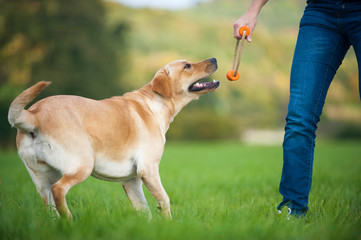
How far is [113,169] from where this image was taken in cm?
310

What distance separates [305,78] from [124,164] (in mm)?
1824

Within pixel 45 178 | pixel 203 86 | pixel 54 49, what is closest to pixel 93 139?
pixel 45 178

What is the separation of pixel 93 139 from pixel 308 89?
1.94 metres

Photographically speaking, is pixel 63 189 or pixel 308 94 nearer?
pixel 63 189

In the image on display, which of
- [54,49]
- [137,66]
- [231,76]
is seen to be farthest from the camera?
[137,66]

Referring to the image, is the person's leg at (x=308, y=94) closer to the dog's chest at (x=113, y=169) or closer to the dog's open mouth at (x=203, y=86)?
the dog's open mouth at (x=203, y=86)

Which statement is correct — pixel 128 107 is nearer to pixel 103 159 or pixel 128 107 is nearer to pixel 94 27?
pixel 103 159

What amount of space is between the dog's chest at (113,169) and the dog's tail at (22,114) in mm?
626

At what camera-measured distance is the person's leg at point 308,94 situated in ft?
9.93

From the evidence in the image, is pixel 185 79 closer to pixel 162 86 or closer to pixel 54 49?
pixel 162 86

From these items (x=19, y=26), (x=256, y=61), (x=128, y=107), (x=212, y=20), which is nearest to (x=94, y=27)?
(x=19, y=26)

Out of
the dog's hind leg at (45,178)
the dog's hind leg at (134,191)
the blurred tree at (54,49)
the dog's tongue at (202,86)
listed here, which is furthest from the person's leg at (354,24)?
the blurred tree at (54,49)

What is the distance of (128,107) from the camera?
3418 mm

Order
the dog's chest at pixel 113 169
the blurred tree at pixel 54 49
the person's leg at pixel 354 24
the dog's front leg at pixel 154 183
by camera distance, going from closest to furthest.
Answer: the person's leg at pixel 354 24
the dog's chest at pixel 113 169
the dog's front leg at pixel 154 183
the blurred tree at pixel 54 49
